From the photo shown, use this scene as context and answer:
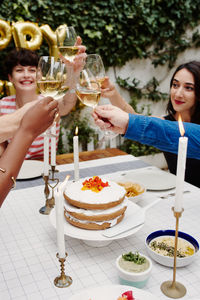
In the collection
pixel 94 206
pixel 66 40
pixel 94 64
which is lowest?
pixel 94 206

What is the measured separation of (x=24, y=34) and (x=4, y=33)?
0.67 ft

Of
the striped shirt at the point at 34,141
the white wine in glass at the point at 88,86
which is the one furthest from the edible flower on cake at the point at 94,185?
the striped shirt at the point at 34,141

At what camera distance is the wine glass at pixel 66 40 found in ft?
4.91

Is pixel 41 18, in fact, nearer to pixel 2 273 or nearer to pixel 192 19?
pixel 192 19

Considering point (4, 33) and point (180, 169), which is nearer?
point (180, 169)

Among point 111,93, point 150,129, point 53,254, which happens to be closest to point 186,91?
point 111,93

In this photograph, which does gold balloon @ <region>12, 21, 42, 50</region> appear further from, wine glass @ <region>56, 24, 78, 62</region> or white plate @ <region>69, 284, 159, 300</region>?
white plate @ <region>69, 284, 159, 300</region>

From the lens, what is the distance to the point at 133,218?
3.73ft

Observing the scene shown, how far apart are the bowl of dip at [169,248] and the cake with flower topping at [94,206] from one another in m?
0.15

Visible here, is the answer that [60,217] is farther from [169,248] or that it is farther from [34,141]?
[34,141]

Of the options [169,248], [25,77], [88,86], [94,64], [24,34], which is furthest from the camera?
[24,34]

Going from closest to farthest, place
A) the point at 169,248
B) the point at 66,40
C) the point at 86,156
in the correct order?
the point at 169,248, the point at 66,40, the point at 86,156

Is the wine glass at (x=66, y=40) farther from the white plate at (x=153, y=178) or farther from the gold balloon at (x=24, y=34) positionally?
the gold balloon at (x=24, y=34)

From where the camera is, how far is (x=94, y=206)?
1053mm
